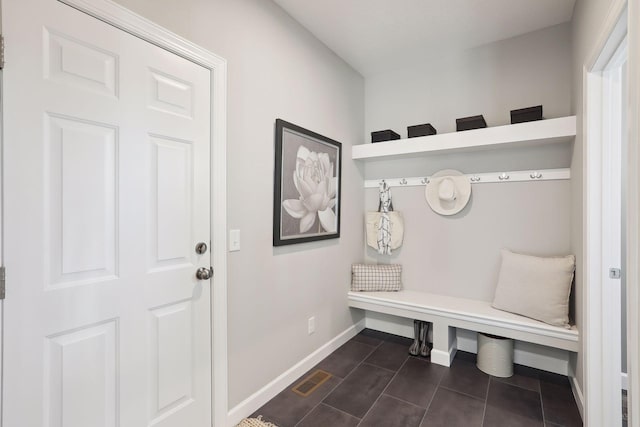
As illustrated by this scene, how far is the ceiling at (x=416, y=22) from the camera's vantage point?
209cm

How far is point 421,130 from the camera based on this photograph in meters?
2.68

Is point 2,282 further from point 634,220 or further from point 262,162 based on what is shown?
point 634,220

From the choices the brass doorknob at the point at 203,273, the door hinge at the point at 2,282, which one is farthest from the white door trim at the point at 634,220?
the door hinge at the point at 2,282

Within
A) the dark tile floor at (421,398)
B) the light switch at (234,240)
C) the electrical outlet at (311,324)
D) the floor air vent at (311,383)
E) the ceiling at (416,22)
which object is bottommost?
the dark tile floor at (421,398)

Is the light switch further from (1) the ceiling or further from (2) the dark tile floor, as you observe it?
(1) the ceiling

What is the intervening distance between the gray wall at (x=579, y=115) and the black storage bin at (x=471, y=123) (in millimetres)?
571

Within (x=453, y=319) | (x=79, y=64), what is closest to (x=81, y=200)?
(x=79, y=64)

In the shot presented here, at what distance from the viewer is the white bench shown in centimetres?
207

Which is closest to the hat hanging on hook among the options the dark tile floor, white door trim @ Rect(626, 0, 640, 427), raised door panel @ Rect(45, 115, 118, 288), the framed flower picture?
the framed flower picture

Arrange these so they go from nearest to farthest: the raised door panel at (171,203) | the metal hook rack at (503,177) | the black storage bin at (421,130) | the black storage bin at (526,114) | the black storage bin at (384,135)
Result: the raised door panel at (171,203) < the black storage bin at (526,114) < the metal hook rack at (503,177) < the black storage bin at (421,130) < the black storage bin at (384,135)

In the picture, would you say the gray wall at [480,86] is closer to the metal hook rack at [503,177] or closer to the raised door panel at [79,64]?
the metal hook rack at [503,177]

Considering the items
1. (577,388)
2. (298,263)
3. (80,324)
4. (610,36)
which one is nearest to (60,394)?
(80,324)

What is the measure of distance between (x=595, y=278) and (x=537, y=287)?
0.55 m

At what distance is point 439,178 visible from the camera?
110 inches
